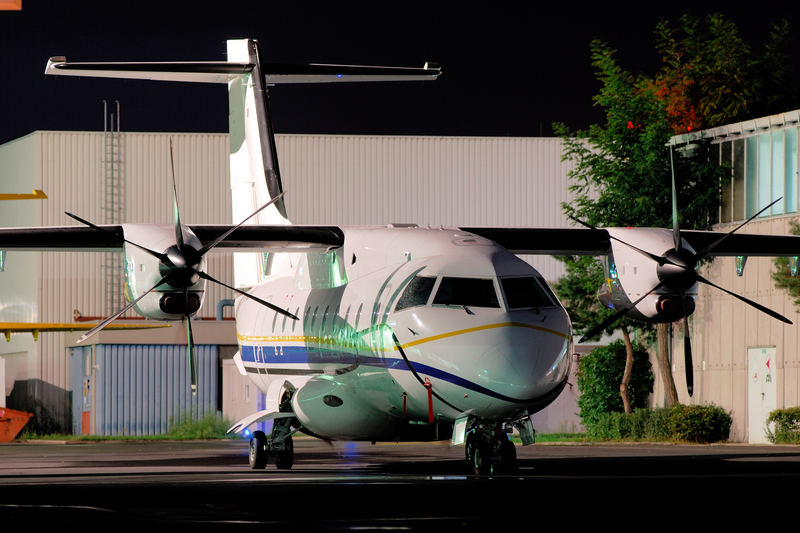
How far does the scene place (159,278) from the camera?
→ 19125mm

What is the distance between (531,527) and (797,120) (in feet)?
83.6

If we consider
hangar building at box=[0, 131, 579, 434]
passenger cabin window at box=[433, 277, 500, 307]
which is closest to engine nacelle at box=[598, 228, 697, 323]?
passenger cabin window at box=[433, 277, 500, 307]

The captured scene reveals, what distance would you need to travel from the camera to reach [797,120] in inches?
1318

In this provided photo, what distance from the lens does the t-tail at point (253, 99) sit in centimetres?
2592

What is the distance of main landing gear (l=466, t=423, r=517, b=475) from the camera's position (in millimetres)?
17234

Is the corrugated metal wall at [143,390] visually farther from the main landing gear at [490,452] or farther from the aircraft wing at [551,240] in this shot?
the main landing gear at [490,452]

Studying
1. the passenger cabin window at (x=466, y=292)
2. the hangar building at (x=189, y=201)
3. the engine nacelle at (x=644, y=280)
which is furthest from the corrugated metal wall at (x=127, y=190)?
the passenger cabin window at (x=466, y=292)

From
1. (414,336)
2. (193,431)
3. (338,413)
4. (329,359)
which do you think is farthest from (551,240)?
(193,431)

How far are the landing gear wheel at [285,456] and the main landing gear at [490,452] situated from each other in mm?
5036

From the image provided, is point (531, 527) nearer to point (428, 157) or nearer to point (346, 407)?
point (346, 407)

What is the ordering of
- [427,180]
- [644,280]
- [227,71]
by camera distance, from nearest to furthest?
[644,280], [227,71], [427,180]

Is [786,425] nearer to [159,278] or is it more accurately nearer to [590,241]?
[590,241]

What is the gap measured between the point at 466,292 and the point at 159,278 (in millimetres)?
4748

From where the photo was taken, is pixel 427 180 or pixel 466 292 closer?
pixel 466 292
